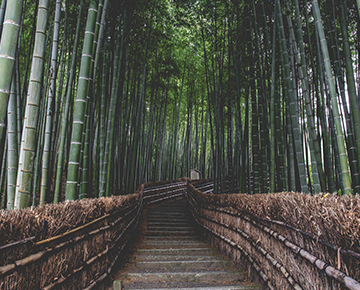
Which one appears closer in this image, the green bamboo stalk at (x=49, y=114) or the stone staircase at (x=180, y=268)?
the stone staircase at (x=180, y=268)

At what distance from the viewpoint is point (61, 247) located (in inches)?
54.4

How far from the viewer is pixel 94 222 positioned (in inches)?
72.8

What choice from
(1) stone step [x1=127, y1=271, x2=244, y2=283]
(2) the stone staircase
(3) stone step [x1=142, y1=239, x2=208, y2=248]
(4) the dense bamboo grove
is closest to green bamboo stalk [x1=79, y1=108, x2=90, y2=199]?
(4) the dense bamboo grove

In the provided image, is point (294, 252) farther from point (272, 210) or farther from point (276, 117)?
point (276, 117)

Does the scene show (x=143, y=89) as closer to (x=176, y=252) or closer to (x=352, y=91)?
(x=176, y=252)

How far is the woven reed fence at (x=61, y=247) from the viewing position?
1031 millimetres

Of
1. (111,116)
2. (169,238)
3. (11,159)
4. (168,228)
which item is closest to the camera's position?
(11,159)

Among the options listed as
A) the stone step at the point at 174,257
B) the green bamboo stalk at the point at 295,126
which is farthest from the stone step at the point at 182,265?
the green bamboo stalk at the point at 295,126

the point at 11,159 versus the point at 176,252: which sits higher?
the point at 11,159

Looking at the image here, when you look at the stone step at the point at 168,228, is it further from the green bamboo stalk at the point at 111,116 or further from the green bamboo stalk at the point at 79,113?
the green bamboo stalk at the point at 79,113

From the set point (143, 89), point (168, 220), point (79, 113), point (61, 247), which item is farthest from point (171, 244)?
point (143, 89)

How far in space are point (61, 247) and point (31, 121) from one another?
2.38ft

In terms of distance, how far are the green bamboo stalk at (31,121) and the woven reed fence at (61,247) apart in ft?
0.94

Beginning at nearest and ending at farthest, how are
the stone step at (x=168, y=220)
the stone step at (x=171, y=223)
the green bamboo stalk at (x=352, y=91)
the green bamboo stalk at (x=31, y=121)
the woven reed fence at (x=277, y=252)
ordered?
the woven reed fence at (x=277, y=252) → the green bamboo stalk at (x=31, y=121) → the green bamboo stalk at (x=352, y=91) → the stone step at (x=171, y=223) → the stone step at (x=168, y=220)
